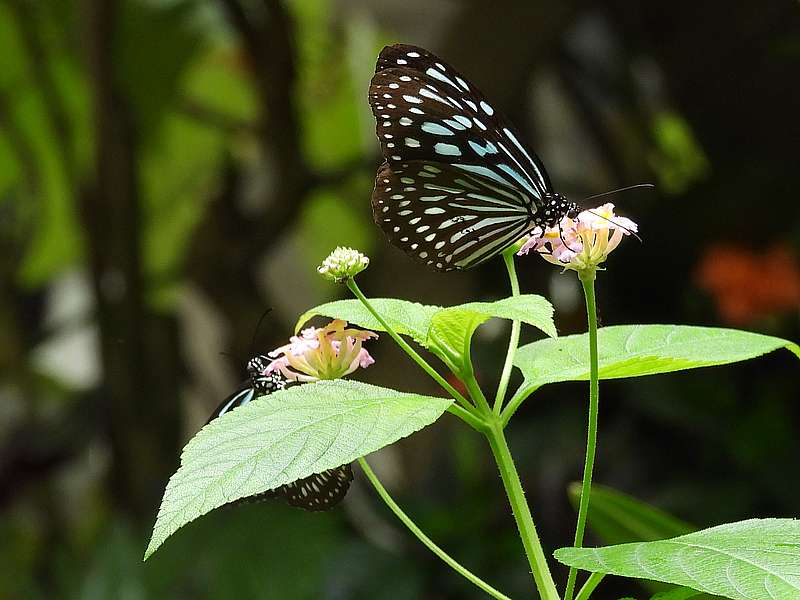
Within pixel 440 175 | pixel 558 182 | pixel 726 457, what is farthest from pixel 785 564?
pixel 558 182

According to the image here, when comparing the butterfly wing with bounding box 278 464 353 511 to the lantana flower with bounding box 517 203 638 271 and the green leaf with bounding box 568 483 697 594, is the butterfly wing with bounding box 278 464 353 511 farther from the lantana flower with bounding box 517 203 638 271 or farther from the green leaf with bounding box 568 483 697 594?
the green leaf with bounding box 568 483 697 594

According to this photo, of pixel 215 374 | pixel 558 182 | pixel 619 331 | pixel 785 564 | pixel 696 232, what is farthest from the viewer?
pixel 215 374

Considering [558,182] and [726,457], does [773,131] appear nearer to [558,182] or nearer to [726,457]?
[558,182]

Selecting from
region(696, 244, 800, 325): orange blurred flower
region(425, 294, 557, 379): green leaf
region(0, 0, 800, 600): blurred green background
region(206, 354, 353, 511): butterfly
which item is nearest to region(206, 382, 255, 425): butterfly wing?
region(206, 354, 353, 511): butterfly

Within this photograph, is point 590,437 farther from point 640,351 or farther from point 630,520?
point 630,520

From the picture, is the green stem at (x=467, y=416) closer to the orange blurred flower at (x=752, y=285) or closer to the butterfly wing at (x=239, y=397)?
the butterfly wing at (x=239, y=397)
